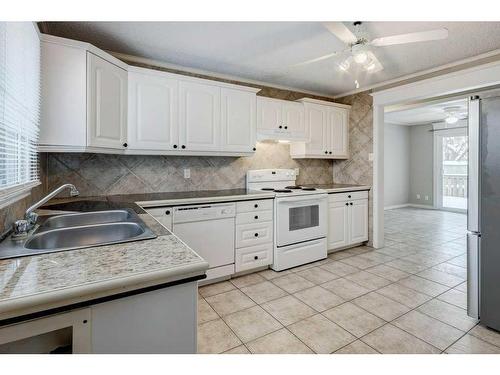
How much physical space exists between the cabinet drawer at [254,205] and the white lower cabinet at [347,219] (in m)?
1.02

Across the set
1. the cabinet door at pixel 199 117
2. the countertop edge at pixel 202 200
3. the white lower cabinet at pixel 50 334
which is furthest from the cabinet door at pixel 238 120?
the white lower cabinet at pixel 50 334

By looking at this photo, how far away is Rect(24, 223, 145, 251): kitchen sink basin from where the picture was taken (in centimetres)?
143

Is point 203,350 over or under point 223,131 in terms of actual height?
under

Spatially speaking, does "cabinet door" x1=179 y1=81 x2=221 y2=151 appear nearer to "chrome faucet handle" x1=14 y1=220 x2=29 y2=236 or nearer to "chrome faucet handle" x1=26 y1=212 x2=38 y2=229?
"chrome faucet handle" x1=26 y1=212 x2=38 y2=229

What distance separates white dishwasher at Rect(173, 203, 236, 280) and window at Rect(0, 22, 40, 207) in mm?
1174

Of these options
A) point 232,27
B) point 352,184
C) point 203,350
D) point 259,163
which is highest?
point 232,27

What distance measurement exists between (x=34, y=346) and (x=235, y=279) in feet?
7.34

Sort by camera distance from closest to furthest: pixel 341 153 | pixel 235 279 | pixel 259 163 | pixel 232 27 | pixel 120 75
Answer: pixel 232 27 → pixel 120 75 → pixel 235 279 → pixel 259 163 → pixel 341 153

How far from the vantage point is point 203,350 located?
5.78 ft

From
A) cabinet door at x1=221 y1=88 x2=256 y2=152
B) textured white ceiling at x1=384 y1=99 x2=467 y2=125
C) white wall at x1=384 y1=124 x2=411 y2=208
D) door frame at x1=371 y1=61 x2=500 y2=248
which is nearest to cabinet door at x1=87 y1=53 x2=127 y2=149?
cabinet door at x1=221 y1=88 x2=256 y2=152

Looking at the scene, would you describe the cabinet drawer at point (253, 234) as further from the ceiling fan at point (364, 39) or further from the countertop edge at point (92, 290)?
the countertop edge at point (92, 290)

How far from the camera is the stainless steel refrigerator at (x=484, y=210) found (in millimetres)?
1890

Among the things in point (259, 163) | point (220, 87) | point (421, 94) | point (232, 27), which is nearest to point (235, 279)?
point (259, 163)
